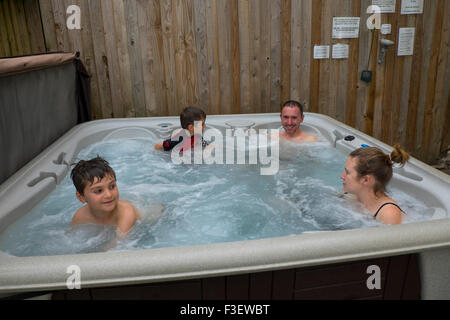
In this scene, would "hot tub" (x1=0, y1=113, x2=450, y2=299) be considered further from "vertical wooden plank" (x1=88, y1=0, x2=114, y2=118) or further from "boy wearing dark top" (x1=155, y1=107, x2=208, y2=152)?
"vertical wooden plank" (x1=88, y1=0, x2=114, y2=118)

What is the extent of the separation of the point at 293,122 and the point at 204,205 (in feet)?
3.58

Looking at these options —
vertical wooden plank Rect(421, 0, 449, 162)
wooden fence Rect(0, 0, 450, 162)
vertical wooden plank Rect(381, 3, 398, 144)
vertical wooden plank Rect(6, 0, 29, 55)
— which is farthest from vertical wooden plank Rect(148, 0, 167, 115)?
vertical wooden plank Rect(421, 0, 449, 162)

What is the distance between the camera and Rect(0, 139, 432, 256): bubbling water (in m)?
1.63

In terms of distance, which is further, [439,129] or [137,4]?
[439,129]

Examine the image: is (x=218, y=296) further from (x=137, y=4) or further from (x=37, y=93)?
(x=137, y=4)

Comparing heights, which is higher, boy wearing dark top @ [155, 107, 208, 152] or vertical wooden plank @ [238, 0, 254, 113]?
vertical wooden plank @ [238, 0, 254, 113]

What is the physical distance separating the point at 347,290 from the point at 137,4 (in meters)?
2.71

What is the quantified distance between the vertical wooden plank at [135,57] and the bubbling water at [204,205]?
2.12 ft

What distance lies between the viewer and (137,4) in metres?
2.98

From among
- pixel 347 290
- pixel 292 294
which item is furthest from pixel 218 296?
pixel 347 290

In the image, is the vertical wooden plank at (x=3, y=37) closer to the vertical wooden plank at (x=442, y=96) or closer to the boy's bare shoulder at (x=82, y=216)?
the boy's bare shoulder at (x=82, y=216)

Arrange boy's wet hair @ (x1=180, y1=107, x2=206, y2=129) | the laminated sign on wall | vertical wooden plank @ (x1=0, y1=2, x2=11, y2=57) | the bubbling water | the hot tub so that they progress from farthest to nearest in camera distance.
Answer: the laminated sign on wall
vertical wooden plank @ (x1=0, y1=2, x2=11, y2=57)
boy's wet hair @ (x1=180, y1=107, x2=206, y2=129)
the bubbling water
the hot tub

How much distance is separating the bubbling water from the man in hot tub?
8 cm

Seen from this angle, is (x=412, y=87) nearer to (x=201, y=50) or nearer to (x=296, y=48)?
(x=296, y=48)
